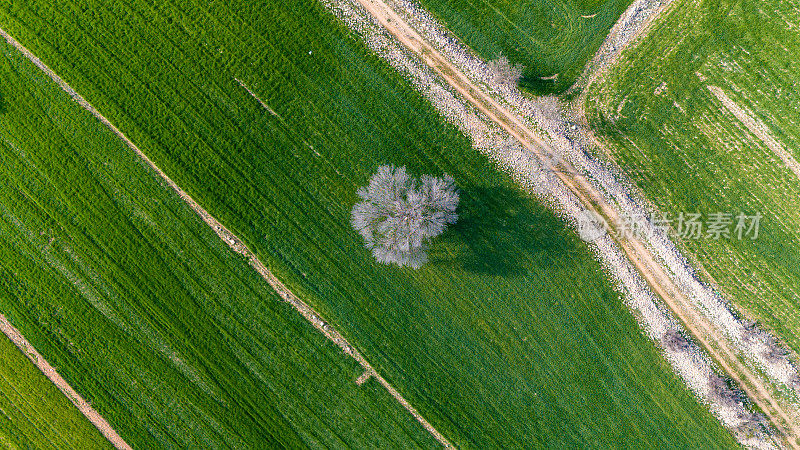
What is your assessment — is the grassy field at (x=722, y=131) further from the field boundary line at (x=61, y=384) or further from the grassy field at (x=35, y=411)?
the grassy field at (x=35, y=411)

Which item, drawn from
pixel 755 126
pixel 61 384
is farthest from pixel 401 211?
pixel 61 384

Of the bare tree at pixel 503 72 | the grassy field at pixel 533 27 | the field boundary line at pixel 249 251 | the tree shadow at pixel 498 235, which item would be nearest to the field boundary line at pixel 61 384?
the field boundary line at pixel 249 251

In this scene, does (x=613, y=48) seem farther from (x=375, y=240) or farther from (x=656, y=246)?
(x=375, y=240)

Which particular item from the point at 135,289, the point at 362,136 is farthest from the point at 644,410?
the point at 135,289

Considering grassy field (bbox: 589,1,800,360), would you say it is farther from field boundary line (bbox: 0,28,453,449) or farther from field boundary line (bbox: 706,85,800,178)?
field boundary line (bbox: 0,28,453,449)

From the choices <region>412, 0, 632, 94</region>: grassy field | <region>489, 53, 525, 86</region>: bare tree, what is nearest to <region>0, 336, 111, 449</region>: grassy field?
<region>489, 53, 525, 86</region>: bare tree

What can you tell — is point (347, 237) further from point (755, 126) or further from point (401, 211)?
point (755, 126)
